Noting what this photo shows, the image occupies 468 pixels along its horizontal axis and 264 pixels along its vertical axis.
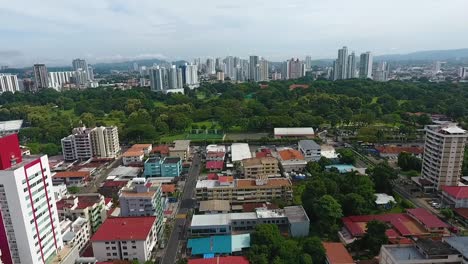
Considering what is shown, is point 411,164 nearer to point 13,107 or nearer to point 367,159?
point 367,159

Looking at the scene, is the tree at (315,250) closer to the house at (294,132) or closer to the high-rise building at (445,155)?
the high-rise building at (445,155)

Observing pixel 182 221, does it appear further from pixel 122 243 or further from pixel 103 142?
pixel 103 142

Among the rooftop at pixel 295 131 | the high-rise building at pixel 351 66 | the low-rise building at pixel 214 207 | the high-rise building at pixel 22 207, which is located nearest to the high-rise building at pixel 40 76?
the rooftop at pixel 295 131

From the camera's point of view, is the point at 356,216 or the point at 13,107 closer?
the point at 356,216

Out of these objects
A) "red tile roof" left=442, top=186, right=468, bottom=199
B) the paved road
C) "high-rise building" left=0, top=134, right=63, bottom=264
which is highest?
"high-rise building" left=0, top=134, right=63, bottom=264

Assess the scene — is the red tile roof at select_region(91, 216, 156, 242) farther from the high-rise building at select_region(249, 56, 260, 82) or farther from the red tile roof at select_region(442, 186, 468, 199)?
the high-rise building at select_region(249, 56, 260, 82)

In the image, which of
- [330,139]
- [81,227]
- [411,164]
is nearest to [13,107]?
[81,227]

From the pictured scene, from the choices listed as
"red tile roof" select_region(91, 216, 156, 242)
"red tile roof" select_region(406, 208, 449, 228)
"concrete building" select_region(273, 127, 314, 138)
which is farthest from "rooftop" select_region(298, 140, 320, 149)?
"red tile roof" select_region(91, 216, 156, 242)
